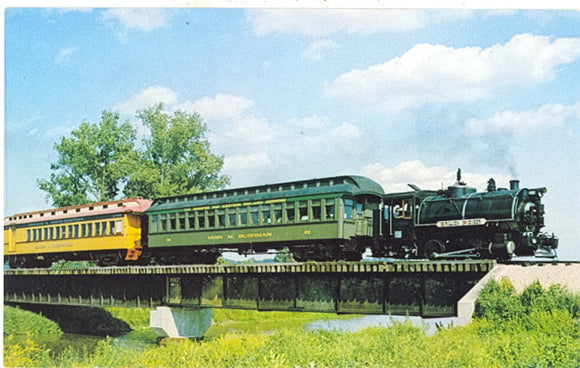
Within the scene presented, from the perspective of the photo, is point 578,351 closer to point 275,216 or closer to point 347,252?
point 347,252

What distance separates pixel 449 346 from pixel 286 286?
366 inches

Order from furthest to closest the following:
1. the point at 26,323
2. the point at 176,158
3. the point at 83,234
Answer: the point at 176,158 → the point at 26,323 → the point at 83,234

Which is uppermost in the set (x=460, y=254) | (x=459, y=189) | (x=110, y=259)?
(x=459, y=189)

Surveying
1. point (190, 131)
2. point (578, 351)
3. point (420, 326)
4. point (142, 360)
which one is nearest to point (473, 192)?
point (420, 326)

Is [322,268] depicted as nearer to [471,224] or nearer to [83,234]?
[471,224]

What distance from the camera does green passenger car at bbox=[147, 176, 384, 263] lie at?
74.7 ft

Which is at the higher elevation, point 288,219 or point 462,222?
point 288,219

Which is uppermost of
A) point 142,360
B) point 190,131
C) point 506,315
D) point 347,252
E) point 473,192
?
point 190,131

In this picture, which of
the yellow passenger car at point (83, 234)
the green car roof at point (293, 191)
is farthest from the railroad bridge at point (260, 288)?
the green car roof at point (293, 191)

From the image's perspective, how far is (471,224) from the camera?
65.8 ft

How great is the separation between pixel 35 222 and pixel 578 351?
29.5 m

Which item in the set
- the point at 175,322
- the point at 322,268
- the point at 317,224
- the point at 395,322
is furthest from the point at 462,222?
the point at 175,322

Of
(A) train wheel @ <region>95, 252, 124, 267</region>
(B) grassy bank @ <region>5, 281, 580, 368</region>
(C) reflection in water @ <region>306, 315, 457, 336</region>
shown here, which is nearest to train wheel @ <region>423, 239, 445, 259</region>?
(C) reflection in water @ <region>306, 315, 457, 336</region>

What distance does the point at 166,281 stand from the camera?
27266 mm
